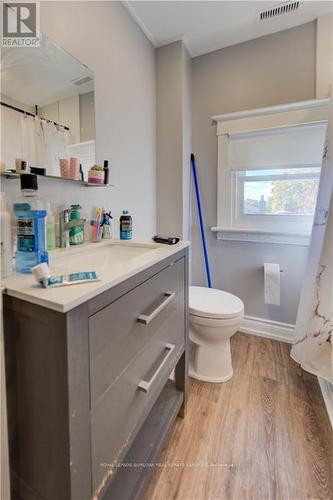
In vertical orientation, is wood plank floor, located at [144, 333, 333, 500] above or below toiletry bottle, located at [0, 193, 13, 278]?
below

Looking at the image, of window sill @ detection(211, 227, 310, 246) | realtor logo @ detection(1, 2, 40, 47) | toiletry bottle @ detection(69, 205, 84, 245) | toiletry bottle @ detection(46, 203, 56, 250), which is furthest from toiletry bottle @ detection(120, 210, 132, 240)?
window sill @ detection(211, 227, 310, 246)

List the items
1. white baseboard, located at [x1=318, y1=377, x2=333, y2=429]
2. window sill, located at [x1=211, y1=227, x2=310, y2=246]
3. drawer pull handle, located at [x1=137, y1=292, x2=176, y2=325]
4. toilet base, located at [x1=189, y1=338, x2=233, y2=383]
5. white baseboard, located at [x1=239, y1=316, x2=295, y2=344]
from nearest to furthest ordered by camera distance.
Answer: drawer pull handle, located at [x1=137, y1=292, x2=176, y2=325] → white baseboard, located at [x1=318, y1=377, x2=333, y2=429] → toilet base, located at [x1=189, y1=338, x2=233, y2=383] → window sill, located at [x1=211, y1=227, x2=310, y2=246] → white baseboard, located at [x1=239, y1=316, x2=295, y2=344]

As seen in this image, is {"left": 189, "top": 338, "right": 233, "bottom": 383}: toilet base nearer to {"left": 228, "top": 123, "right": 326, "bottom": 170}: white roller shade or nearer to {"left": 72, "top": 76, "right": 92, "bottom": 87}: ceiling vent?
{"left": 228, "top": 123, "right": 326, "bottom": 170}: white roller shade

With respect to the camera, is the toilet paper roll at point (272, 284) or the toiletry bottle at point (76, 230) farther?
the toilet paper roll at point (272, 284)

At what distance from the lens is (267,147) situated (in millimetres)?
1814

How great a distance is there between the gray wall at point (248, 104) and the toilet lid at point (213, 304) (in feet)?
1.62

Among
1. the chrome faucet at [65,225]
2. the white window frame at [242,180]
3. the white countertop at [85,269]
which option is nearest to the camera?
the white countertop at [85,269]

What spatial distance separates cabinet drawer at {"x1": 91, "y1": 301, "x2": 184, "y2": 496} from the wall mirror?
79cm

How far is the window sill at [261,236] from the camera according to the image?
1767 millimetres

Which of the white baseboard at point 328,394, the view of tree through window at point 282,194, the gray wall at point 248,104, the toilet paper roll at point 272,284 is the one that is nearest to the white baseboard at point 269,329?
the gray wall at point 248,104

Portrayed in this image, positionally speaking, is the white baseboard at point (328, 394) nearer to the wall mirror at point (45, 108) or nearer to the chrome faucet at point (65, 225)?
the chrome faucet at point (65, 225)

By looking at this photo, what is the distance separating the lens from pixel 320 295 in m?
1.33

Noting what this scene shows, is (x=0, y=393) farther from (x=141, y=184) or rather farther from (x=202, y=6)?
(x=202, y=6)

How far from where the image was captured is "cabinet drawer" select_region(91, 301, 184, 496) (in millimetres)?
622
